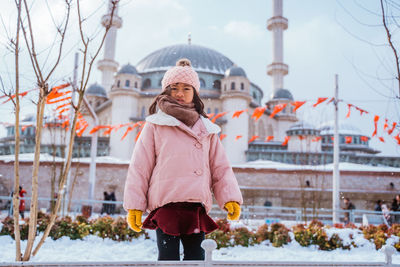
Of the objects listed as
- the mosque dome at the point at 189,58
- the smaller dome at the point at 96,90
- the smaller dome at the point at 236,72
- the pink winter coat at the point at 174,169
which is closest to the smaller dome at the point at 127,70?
the mosque dome at the point at 189,58

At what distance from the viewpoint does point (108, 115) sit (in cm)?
3117

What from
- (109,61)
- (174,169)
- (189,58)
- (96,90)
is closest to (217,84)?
(189,58)

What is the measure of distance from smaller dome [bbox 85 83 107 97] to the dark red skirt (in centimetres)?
3208

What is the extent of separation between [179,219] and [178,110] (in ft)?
2.12

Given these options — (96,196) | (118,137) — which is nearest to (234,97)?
(118,137)

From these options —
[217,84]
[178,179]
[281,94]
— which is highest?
[217,84]

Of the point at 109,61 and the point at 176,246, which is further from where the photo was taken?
the point at 109,61

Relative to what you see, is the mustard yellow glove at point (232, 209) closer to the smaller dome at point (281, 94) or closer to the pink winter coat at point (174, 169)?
the pink winter coat at point (174, 169)

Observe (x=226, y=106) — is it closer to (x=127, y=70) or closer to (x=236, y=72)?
(x=236, y=72)

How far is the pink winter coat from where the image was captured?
2.01m

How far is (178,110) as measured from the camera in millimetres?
2156

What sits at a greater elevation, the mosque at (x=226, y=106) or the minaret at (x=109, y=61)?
the minaret at (x=109, y=61)

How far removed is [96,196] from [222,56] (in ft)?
82.4

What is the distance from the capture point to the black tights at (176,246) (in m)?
1.99
